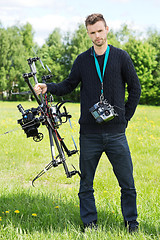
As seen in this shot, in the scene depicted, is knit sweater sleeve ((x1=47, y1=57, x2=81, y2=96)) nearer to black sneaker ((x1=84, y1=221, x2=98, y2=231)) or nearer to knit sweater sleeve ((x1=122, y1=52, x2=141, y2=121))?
knit sweater sleeve ((x1=122, y1=52, x2=141, y2=121))

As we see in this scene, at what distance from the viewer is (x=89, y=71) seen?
3.51 m

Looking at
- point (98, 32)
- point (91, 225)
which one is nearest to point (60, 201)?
point (91, 225)

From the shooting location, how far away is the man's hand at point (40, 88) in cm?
348

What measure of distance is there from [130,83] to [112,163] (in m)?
0.89

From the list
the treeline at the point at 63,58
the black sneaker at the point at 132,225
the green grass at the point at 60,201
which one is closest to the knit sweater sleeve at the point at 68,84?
the green grass at the point at 60,201

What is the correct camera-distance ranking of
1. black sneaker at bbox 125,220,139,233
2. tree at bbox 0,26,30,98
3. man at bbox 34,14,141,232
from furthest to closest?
tree at bbox 0,26,30,98 → black sneaker at bbox 125,220,139,233 → man at bbox 34,14,141,232

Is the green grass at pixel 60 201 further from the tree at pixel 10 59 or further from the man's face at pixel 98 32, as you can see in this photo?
the tree at pixel 10 59

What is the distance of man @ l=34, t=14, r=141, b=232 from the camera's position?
3.42 meters

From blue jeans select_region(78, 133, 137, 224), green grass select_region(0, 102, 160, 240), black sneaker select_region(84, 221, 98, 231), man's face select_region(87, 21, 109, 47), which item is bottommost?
green grass select_region(0, 102, 160, 240)

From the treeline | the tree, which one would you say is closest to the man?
the treeline

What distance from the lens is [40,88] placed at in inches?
140

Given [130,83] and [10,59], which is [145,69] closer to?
[10,59]

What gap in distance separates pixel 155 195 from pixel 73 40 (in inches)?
1782

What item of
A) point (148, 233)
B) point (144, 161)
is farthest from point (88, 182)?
point (144, 161)
